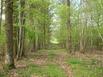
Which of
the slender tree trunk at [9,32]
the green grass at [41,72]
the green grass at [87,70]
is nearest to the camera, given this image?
the green grass at [41,72]

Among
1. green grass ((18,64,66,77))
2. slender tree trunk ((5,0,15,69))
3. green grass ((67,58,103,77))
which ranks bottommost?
green grass ((67,58,103,77))

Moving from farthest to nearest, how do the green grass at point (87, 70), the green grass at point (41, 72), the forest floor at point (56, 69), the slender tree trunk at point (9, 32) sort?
1. the slender tree trunk at point (9, 32)
2. the green grass at point (87, 70)
3. the forest floor at point (56, 69)
4. the green grass at point (41, 72)

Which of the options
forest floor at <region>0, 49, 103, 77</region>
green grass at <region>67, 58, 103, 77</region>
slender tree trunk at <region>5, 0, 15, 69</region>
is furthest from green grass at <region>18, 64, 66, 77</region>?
slender tree trunk at <region>5, 0, 15, 69</region>

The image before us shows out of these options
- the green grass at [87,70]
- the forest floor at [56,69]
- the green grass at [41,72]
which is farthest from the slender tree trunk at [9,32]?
the green grass at [87,70]

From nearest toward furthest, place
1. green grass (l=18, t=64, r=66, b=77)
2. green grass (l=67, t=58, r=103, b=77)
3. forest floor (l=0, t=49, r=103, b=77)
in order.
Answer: green grass (l=18, t=64, r=66, b=77)
forest floor (l=0, t=49, r=103, b=77)
green grass (l=67, t=58, r=103, b=77)

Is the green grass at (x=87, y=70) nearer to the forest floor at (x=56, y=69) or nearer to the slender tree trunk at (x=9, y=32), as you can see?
the forest floor at (x=56, y=69)

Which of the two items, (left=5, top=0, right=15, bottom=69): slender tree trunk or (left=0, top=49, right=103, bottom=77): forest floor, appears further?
(left=5, top=0, right=15, bottom=69): slender tree trunk

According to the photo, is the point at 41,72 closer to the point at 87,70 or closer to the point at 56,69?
the point at 56,69

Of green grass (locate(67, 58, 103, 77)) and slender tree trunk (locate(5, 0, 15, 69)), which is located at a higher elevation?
slender tree trunk (locate(5, 0, 15, 69))

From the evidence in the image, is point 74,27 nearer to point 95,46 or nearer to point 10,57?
point 95,46

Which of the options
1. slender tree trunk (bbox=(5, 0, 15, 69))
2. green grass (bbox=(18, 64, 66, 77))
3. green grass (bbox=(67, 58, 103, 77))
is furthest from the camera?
slender tree trunk (bbox=(5, 0, 15, 69))

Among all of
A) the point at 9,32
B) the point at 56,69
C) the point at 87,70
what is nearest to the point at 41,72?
the point at 56,69

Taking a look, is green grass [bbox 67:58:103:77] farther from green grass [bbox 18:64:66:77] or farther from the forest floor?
green grass [bbox 18:64:66:77]

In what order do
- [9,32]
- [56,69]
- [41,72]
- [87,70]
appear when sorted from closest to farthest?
[41,72], [9,32], [87,70], [56,69]
